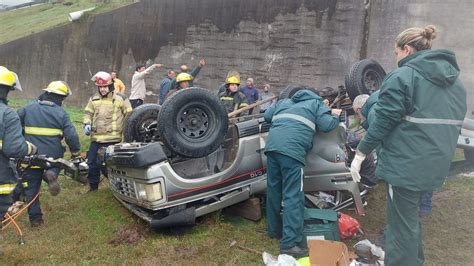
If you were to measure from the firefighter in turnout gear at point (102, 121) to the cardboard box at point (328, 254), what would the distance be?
322cm

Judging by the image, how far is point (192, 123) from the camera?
14.8 ft

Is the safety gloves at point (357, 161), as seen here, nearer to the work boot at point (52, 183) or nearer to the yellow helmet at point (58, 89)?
the work boot at point (52, 183)

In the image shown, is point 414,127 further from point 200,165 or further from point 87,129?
point 87,129

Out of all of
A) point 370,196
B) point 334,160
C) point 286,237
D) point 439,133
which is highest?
point 439,133

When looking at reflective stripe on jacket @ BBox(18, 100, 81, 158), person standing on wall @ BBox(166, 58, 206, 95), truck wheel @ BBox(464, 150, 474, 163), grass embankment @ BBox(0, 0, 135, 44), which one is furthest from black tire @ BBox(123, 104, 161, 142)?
grass embankment @ BBox(0, 0, 135, 44)

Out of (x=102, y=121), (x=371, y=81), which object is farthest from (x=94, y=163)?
(x=371, y=81)

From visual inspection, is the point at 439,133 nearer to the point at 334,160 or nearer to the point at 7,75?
the point at 334,160

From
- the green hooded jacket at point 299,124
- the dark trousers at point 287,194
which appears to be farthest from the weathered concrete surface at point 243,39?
the dark trousers at point 287,194

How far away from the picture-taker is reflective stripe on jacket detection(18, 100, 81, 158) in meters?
4.83

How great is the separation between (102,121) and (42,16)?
59.6 feet

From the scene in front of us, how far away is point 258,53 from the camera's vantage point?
11367 mm

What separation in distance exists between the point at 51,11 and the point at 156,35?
37.8 ft

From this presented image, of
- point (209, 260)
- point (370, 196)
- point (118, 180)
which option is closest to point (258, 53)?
point (370, 196)

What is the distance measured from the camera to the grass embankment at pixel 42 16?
663 inches
